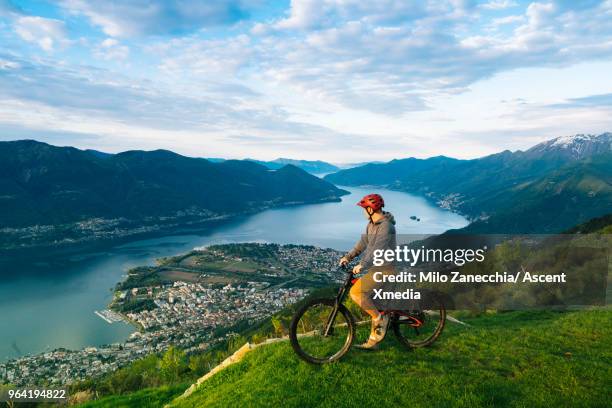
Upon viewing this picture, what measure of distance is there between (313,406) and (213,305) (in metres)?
110

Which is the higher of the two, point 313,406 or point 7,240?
point 313,406

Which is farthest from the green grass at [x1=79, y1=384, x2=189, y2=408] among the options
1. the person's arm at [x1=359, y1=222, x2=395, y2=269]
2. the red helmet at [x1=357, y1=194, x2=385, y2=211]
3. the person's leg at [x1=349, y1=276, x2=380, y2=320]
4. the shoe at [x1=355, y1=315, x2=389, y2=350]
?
the red helmet at [x1=357, y1=194, x2=385, y2=211]

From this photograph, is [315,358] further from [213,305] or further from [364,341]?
[213,305]

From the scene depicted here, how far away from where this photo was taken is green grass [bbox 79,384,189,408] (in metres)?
12.8

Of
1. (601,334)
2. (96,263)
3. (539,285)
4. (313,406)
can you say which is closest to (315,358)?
(313,406)

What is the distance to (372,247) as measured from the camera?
9.18 metres

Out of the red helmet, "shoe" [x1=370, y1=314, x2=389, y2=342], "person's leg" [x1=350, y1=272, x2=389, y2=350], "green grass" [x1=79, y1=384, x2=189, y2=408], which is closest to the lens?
the red helmet

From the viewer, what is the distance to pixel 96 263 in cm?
16062

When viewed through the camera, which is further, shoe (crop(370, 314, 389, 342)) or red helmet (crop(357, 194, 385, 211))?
shoe (crop(370, 314, 389, 342))

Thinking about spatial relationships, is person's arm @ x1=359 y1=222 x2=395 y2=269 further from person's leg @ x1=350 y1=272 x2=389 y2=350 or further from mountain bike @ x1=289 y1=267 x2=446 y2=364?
mountain bike @ x1=289 y1=267 x2=446 y2=364

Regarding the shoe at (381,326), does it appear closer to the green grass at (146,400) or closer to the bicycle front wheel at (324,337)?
the bicycle front wheel at (324,337)

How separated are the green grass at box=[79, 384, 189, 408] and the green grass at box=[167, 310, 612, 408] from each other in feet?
7.38

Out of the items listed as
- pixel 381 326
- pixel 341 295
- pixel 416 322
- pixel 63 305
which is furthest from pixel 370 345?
pixel 63 305

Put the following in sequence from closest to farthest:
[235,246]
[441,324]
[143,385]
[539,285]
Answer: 1. [441,324]
2. [143,385]
3. [539,285]
4. [235,246]
